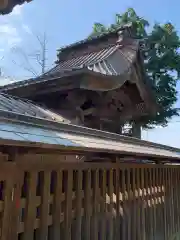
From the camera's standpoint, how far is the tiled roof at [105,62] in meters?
5.34

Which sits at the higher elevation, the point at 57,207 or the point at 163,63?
the point at 163,63

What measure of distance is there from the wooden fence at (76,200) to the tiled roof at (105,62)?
239 centimetres

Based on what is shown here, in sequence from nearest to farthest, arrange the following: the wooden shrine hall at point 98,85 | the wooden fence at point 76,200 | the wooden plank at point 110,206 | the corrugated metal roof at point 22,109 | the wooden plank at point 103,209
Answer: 1. the wooden fence at point 76,200
2. the wooden plank at point 103,209
3. the wooden plank at point 110,206
4. the corrugated metal roof at point 22,109
5. the wooden shrine hall at point 98,85

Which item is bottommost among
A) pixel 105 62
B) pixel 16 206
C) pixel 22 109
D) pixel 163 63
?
pixel 16 206

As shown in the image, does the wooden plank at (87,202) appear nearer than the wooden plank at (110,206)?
Yes

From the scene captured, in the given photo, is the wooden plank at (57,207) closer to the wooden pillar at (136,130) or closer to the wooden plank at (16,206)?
the wooden plank at (16,206)

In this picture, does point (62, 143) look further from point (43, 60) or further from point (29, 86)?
point (43, 60)

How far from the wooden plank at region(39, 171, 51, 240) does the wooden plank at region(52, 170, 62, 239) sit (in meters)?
0.11

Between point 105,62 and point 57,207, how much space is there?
461cm

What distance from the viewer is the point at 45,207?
2.19 metres

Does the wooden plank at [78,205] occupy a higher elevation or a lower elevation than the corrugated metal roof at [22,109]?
lower

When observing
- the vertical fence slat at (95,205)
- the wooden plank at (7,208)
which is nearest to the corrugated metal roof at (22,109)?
the vertical fence slat at (95,205)

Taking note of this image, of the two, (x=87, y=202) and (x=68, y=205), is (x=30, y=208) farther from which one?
(x=87, y=202)

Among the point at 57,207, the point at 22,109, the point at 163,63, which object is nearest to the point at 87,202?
the point at 57,207
